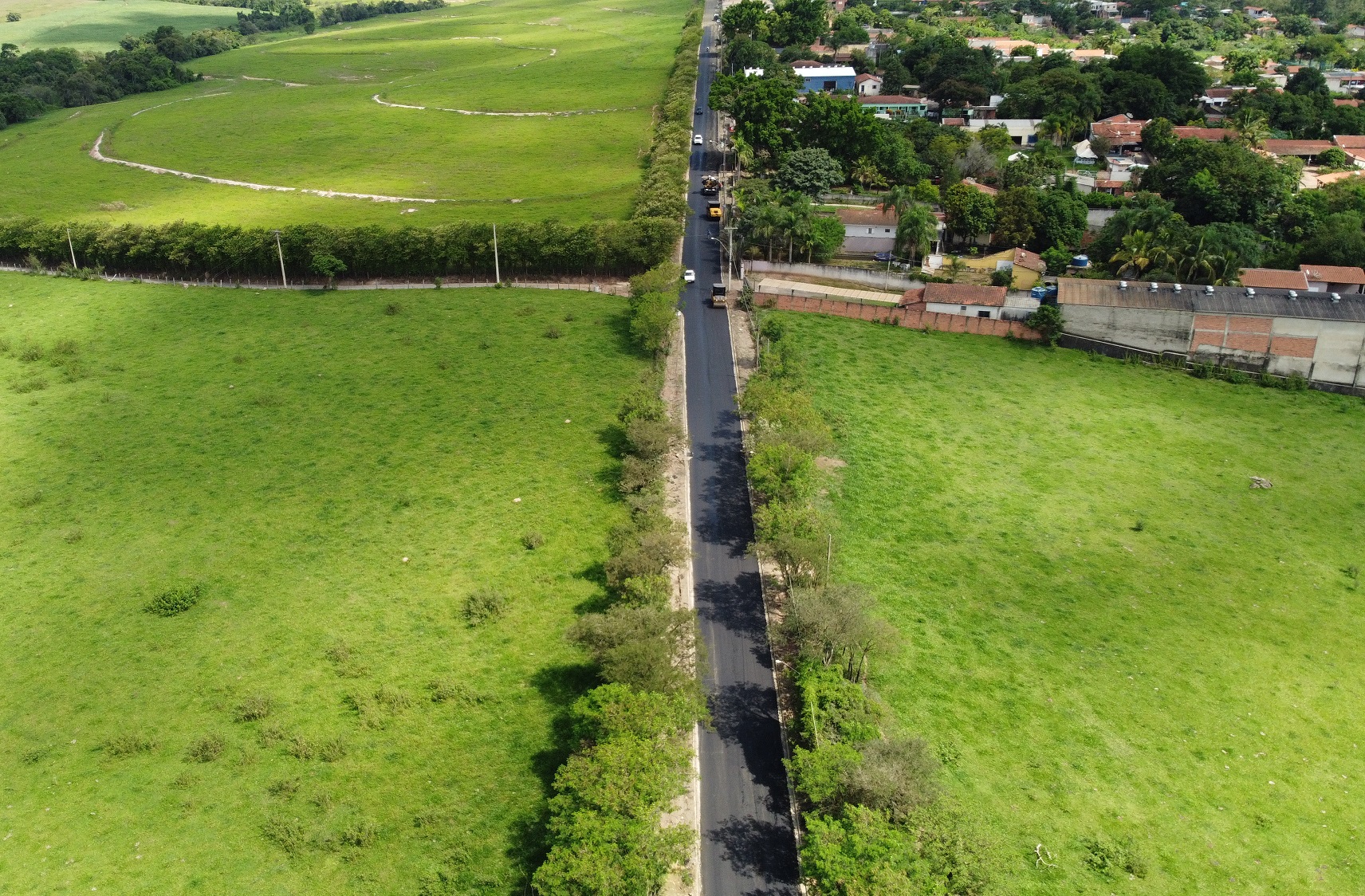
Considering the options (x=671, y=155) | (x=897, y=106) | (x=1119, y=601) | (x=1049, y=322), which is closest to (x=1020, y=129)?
(x=897, y=106)

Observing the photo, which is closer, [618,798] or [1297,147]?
[618,798]

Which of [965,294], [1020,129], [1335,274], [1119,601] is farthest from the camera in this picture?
[1020,129]

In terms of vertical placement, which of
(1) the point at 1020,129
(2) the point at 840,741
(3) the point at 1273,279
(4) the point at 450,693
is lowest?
(4) the point at 450,693

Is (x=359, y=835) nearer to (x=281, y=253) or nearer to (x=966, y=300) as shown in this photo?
(x=966, y=300)

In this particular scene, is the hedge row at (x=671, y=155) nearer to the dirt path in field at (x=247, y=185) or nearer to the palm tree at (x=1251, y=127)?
the dirt path in field at (x=247, y=185)

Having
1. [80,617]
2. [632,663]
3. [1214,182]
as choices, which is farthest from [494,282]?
[1214,182]

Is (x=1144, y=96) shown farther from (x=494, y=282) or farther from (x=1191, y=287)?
(x=494, y=282)

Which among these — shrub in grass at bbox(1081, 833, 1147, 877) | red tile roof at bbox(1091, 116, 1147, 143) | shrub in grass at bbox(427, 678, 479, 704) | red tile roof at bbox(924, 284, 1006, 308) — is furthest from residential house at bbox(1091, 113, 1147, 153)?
shrub in grass at bbox(427, 678, 479, 704)
